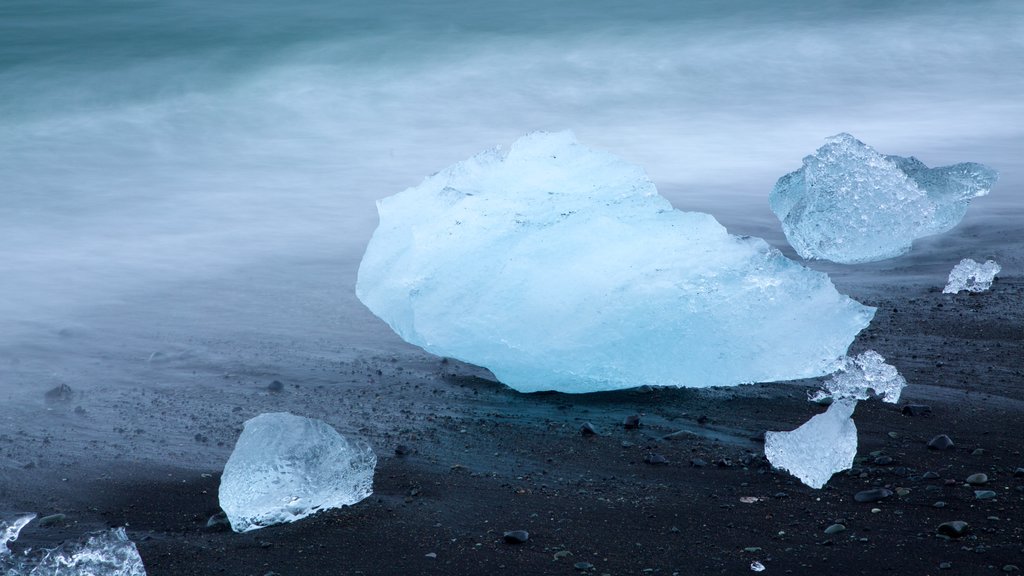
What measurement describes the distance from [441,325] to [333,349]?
874 mm

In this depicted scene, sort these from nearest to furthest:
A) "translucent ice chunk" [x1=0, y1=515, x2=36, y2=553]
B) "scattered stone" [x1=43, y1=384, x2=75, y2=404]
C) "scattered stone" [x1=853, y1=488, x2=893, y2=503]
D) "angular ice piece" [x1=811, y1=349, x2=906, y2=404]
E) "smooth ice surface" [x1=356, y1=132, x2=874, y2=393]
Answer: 1. "translucent ice chunk" [x1=0, y1=515, x2=36, y2=553]
2. "scattered stone" [x1=853, y1=488, x2=893, y2=503]
3. "angular ice piece" [x1=811, y1=349, x2=906, y2=404]
4. "smooth ice surface" [x1=356, y1=132, x2=874, y2=393]
5. "scattered stone" [x1=43, y1=384, x2=75, y2=404]

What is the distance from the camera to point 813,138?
1076 cm

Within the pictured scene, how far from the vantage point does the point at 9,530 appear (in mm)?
2900

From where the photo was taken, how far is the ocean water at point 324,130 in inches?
227

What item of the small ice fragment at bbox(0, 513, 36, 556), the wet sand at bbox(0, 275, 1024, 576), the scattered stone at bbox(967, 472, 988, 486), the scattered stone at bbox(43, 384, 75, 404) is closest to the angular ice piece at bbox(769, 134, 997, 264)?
the wet sand at bbox(0, 275, 1024, 576)

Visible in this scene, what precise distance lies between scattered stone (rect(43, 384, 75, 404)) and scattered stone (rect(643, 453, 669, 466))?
244cm

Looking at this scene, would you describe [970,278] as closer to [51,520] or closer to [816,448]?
[816,448]

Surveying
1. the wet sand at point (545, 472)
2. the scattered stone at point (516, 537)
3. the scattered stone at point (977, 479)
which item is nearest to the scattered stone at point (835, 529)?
the wet sand at point (545, 472)

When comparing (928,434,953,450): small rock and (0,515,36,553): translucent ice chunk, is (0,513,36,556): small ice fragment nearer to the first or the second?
(0,515,36,553): translucent ice chunk

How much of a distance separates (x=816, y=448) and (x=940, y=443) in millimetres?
490

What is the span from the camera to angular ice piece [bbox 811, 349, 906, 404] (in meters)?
3.86

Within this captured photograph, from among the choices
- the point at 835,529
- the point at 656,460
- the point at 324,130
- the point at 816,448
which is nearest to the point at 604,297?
the point at 656,460

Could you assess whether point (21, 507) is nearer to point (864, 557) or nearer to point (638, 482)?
point (638, 482)

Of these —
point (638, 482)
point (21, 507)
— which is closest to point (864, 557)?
point (638, 482)
